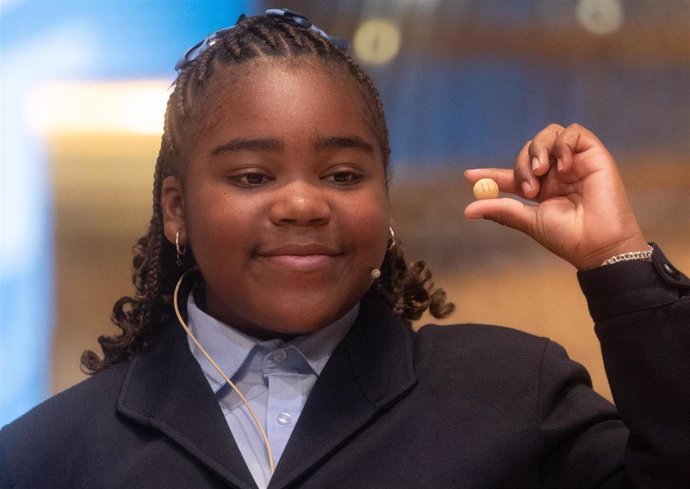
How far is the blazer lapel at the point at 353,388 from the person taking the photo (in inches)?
40.4

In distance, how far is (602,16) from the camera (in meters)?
1.46

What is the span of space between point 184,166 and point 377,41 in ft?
1.60

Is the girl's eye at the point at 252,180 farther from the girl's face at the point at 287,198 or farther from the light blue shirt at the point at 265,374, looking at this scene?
the light blue shirt at the point at 265,374

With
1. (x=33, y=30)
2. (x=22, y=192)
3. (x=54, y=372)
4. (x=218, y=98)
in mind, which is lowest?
(x=54, y=372)

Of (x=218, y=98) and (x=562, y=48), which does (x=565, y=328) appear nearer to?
(x=562, y=48)

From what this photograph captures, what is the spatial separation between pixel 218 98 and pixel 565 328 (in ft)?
2.11

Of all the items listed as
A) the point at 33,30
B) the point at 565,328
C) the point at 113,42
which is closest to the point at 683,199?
the point at 565,328

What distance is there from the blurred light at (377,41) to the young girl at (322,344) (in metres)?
0.34

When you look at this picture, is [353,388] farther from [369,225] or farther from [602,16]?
[602,16]

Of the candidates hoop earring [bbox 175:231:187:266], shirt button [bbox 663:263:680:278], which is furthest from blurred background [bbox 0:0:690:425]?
shirt button [bbox 663:263:680:278]

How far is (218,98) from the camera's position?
112 cm

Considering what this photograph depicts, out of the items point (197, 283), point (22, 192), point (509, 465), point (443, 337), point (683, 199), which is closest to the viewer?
point (509, 465)

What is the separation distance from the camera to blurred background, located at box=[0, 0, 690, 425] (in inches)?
56.9

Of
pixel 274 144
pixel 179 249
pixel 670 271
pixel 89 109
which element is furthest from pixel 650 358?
pixel 89 109
